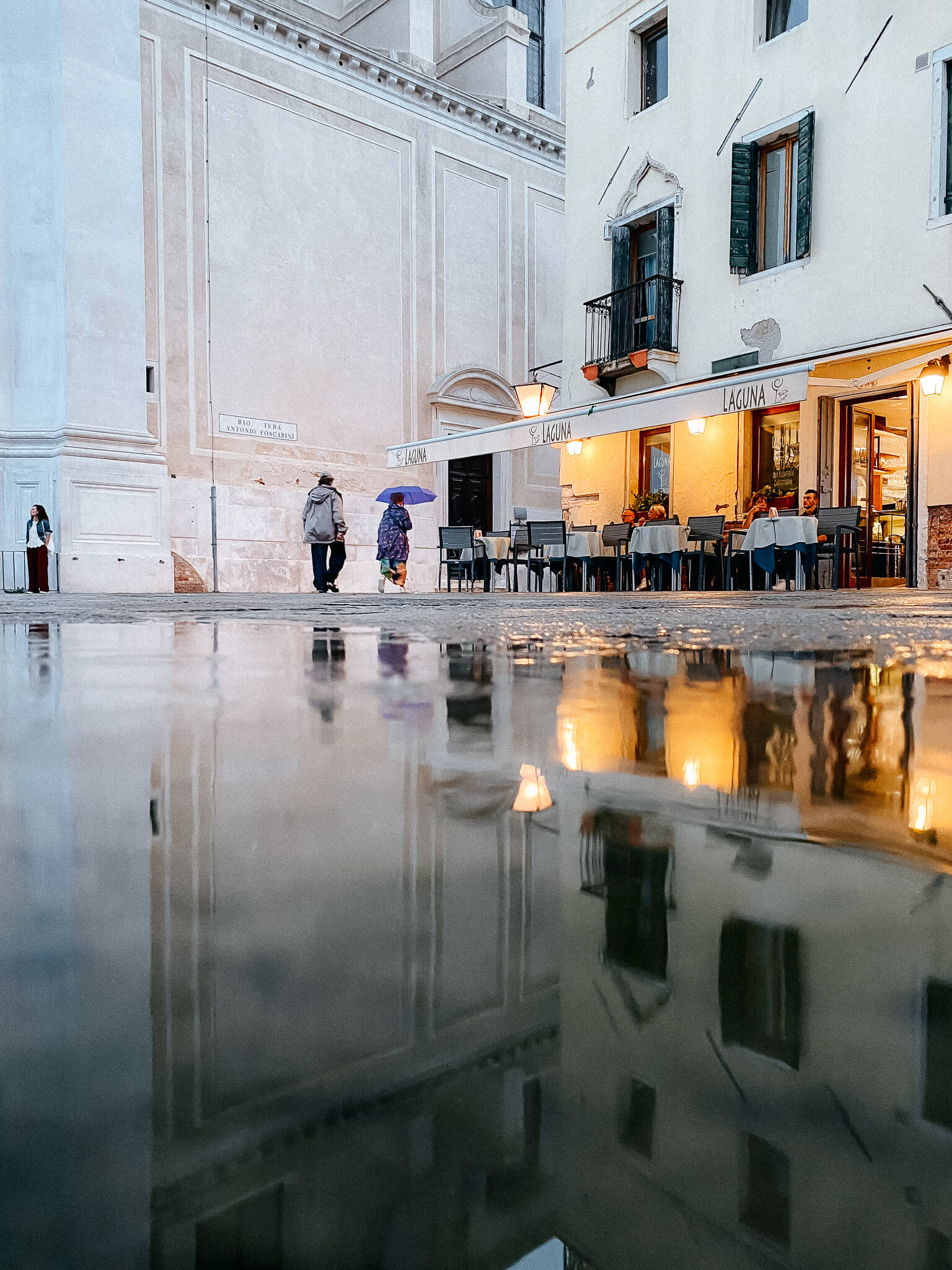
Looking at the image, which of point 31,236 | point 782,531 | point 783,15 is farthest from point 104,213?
point 782,531

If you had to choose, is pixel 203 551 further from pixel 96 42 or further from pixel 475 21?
pixel 475 21

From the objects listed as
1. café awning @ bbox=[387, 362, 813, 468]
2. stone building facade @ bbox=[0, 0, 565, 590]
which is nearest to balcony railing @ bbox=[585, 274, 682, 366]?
café awning @ bbox=[387, 362, 813, 468]

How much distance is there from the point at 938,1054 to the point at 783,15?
14.1 m

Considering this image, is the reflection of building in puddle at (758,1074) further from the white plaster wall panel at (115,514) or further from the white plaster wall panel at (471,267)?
Result: the white plaster wall panel at (471,267)

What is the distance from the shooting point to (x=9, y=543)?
1338 centimetres

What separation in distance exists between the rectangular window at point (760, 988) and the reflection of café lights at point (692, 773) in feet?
0.71

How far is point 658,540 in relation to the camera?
476 inches

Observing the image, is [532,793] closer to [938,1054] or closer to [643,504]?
[938,1054]

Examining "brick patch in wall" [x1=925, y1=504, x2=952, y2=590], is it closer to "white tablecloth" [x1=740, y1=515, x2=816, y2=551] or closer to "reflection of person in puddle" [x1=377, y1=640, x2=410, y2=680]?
"white tablecloth" [x1=740, y1=515, x2=816, y2=551]

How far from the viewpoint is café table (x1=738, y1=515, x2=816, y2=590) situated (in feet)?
35.1

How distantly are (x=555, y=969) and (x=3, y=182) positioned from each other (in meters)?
15.9

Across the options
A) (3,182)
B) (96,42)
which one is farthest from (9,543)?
(96,42)

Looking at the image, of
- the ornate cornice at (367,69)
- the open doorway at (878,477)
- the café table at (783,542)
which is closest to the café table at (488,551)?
the café table at (783,542)

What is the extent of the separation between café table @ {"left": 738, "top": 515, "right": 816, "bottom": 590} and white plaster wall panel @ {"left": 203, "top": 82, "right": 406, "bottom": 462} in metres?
7.97
